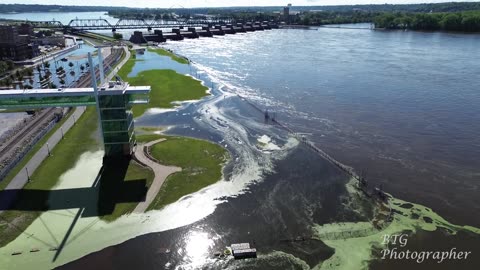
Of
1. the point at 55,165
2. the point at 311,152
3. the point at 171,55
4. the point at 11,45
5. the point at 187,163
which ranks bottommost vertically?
the point at 311,152

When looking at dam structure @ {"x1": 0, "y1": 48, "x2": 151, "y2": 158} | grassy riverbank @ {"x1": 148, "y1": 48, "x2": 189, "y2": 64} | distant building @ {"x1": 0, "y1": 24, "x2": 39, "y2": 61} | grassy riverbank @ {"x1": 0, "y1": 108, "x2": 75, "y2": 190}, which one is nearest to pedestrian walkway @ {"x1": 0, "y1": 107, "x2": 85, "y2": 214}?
grassy riverbank @ {"x1": 0, "y1": 108, "x2": 75, "y2": 190}

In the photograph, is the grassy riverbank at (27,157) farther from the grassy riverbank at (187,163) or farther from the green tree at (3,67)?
the green tree at (3,67)

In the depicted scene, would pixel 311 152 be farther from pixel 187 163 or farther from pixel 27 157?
pixel 27 157

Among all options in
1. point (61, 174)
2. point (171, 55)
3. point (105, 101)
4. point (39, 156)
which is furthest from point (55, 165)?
point (171, 55)

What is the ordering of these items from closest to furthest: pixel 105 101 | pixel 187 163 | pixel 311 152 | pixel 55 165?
pixel 105 101 < pixel 55 165 < pixel 187 163 < pixel 311 152

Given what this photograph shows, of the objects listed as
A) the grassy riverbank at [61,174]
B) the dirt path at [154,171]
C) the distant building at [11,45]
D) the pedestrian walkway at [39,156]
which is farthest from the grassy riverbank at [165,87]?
the distant building at [11,45]

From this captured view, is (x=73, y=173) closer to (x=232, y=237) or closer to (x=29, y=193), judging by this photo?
(x=29, y=193)
